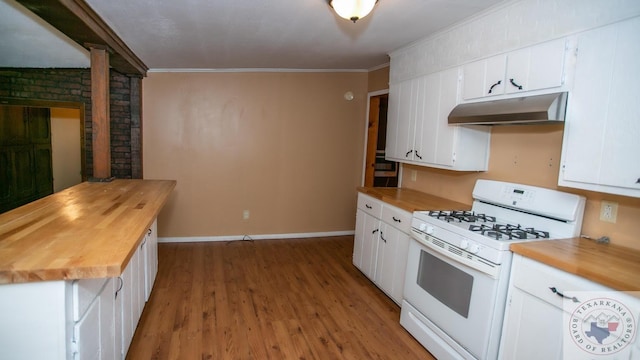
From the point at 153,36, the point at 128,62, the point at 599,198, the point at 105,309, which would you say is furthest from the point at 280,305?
the point at 128,62

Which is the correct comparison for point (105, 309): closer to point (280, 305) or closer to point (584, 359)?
point (280, 305)

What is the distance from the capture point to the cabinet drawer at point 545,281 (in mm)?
1522

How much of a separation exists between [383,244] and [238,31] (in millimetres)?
2279

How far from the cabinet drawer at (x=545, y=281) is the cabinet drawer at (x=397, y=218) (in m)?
1.03

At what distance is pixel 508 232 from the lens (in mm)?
2090

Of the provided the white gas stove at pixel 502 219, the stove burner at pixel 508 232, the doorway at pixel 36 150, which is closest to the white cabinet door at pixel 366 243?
the white gas stove at pixel 502 219

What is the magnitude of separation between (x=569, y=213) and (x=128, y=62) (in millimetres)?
4059

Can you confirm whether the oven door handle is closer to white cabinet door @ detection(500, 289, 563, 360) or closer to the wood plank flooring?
white cabinet door @ detection(500, 289, 563, 360)

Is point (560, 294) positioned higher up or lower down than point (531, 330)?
higher up

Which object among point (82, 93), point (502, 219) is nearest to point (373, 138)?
point (502, 219)

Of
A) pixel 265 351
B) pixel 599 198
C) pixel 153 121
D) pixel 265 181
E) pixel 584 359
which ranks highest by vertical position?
pixel 153 121

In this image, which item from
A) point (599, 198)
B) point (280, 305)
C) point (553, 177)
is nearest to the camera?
point (599, 198)

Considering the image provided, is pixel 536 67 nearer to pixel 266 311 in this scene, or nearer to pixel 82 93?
pixel 266 311

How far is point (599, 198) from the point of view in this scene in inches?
77.1
